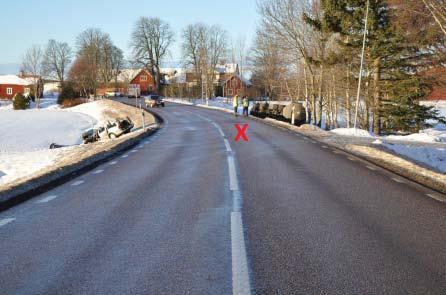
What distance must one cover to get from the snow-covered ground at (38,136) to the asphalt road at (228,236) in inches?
358

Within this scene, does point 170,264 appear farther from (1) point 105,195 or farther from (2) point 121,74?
(2) point 121,74

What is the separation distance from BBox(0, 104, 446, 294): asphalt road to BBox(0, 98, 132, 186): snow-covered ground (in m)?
9.10

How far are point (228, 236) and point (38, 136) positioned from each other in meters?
36.5

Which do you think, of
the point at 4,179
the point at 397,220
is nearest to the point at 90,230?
the point at 397,220

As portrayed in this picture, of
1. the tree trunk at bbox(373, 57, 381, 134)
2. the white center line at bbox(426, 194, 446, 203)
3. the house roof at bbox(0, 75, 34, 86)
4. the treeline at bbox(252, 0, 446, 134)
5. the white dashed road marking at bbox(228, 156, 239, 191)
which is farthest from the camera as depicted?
the house roof at bbox(0, 75, 34, 86)

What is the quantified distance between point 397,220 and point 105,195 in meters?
4.94

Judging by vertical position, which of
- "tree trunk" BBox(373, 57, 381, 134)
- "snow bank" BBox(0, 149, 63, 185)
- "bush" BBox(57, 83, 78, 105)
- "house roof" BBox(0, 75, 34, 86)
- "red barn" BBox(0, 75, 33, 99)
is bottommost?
"snow bank" BBox(0, 149, 63, 185)

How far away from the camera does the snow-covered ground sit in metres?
17.0

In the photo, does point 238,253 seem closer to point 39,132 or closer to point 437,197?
point 437,197

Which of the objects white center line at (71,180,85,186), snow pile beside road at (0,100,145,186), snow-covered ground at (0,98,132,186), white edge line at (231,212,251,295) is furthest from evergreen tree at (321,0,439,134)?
white edge line at (231,212,251,295)

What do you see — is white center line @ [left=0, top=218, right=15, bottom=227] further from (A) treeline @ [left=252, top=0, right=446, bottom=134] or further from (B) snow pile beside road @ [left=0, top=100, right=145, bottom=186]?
(A) treeline @ [left=252, top=0, right=446, bottom=134]

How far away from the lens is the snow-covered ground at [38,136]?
1702 centimetres

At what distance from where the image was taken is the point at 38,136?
1441 inches

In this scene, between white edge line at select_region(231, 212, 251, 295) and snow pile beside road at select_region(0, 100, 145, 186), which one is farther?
snow pile beside road at select_region(0, 100, 145, 186)
